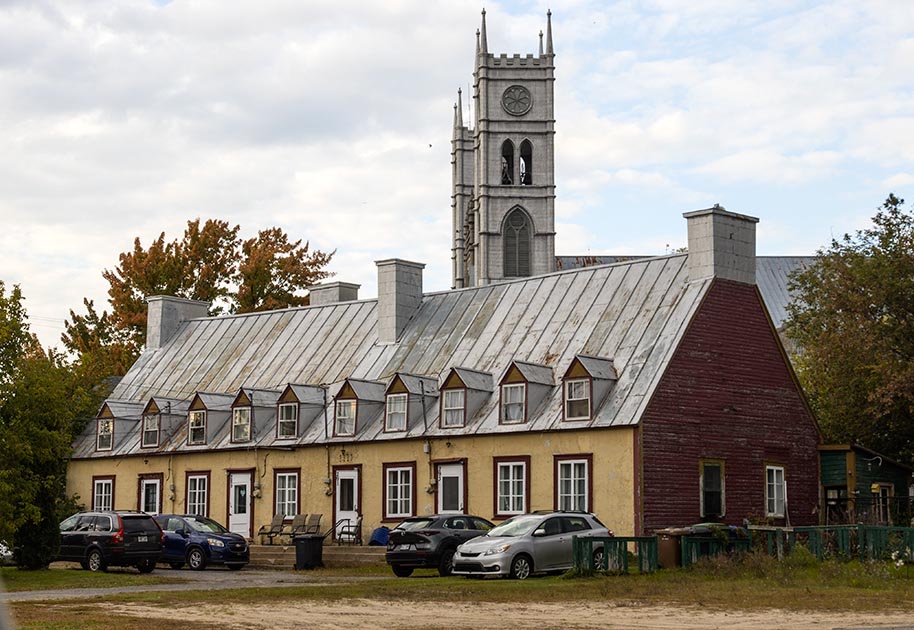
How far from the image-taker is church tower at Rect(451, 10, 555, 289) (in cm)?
11012

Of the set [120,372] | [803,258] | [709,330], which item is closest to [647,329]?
[709,330]

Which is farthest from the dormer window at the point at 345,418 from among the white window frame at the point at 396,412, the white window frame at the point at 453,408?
the white window frame at the point at 453,408

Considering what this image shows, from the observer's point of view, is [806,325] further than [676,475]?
Yes

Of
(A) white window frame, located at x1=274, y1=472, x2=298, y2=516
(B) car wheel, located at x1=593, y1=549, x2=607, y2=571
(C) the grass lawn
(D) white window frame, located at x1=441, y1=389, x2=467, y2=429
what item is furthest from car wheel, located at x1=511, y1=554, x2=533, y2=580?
(A) white window frame, located at x1=274, y1=472, x2=298, y2=516

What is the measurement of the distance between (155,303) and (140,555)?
70.6 feet

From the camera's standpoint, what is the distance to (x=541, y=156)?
369 feet

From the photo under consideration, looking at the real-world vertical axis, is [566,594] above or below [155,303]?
below

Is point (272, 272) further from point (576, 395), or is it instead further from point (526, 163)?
point (526, 163)

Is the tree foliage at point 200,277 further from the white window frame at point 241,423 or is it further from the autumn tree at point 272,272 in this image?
the white window frame at point 241,423

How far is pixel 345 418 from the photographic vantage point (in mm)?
38750

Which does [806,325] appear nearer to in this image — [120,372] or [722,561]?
[722,561]

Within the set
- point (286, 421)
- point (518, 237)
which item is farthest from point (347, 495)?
point (518, 237)

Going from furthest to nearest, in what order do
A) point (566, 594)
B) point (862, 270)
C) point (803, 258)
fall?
point (803, 258) → point (862, 270) → point (566, 594)

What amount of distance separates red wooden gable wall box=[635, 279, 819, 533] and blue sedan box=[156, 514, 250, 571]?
35.6 feet
